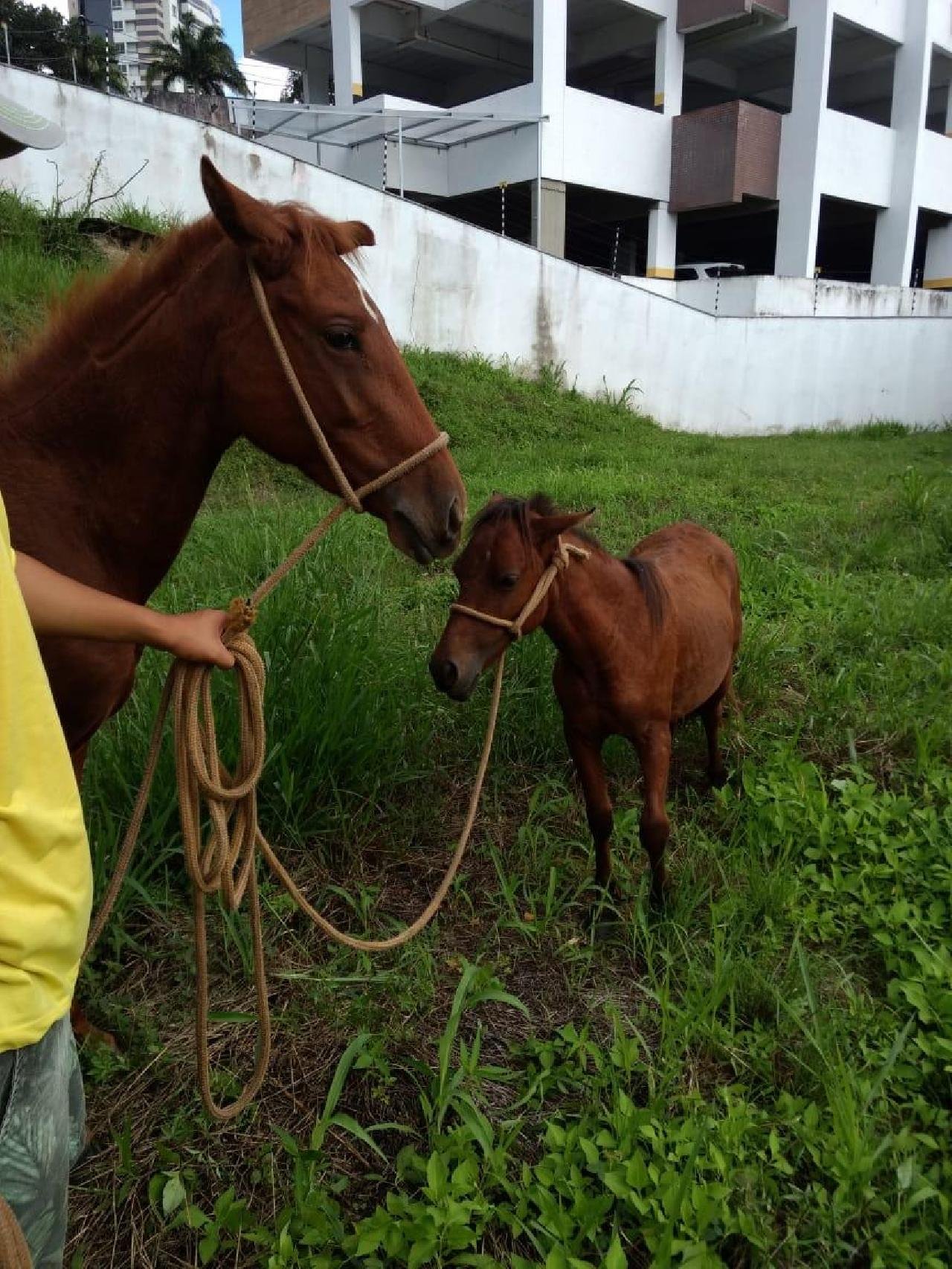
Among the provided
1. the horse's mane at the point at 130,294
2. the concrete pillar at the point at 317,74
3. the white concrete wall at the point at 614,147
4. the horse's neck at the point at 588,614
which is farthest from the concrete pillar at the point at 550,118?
the horse's mane at the point at 130,294

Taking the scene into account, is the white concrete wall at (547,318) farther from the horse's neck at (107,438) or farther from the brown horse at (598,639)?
the horse's neck at (107,438)

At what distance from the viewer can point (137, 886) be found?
91.2 inches

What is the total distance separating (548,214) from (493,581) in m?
15.1

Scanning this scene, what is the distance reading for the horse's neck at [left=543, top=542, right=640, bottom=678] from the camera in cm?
243

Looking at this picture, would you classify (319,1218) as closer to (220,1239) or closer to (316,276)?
(220,1239)

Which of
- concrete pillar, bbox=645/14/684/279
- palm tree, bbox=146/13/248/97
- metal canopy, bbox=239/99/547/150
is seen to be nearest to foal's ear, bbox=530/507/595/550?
metal canopy, bbox=239/99/547/150

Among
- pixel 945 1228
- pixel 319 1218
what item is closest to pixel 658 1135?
pixel 945 1228

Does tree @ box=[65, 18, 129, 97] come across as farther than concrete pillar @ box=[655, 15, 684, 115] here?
Yes

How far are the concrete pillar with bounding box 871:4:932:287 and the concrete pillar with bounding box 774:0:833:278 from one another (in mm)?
2476

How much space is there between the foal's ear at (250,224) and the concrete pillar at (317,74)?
22.3 metres

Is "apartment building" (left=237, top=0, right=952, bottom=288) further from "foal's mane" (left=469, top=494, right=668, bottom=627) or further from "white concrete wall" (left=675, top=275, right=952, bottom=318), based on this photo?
"foal's mane" (left=469, top=494, right=668, bottom=627)

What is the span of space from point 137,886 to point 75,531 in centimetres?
111

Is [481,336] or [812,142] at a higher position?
[812,142]

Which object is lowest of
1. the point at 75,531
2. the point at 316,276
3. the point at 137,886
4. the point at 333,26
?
the point at 137,886
